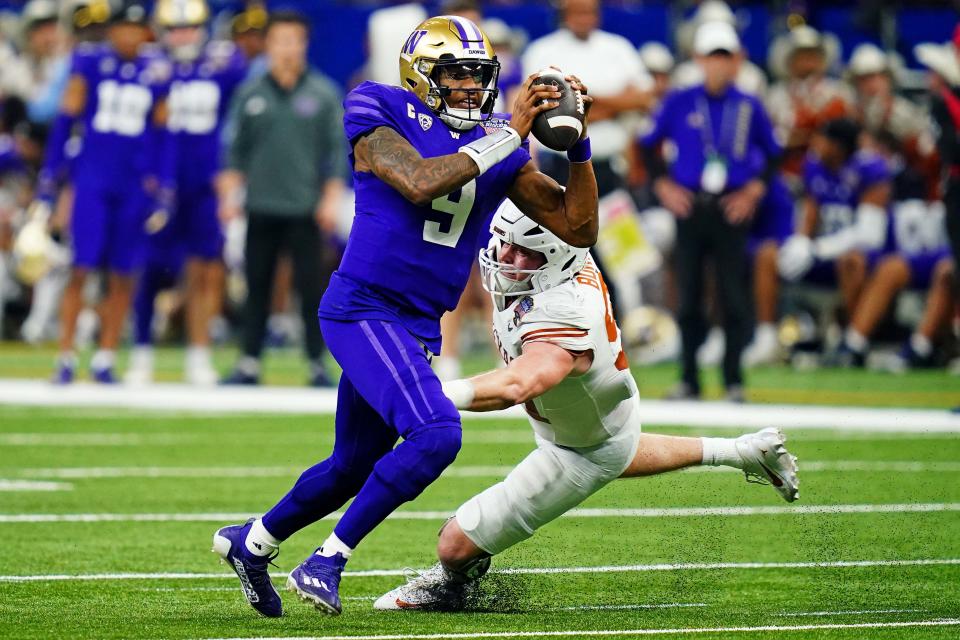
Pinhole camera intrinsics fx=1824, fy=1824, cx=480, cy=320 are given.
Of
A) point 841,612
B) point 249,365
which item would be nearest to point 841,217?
point 249,365

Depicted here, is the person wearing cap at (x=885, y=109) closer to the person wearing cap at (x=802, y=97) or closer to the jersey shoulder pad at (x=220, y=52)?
the person wearing cap at (x=802, y=97)

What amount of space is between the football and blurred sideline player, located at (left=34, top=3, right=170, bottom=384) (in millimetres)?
7753

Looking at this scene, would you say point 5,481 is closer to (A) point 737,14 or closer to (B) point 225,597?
(B) point 225,597

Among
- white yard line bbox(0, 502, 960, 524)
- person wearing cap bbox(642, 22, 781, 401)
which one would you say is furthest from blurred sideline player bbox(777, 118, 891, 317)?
white yard line bbox(0, 502, 960, 524)

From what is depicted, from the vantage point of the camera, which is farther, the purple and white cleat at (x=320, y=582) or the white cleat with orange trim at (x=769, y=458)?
the white cleat with orange trim at (x=769, y=458)

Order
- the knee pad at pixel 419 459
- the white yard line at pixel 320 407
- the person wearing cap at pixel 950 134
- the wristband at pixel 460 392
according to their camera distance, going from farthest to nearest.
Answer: the person wearing cap at pixel 950 134, the white yard line at pixel 320 407, the wristband at pixel 460 392, the knee pad at pixel 419 459

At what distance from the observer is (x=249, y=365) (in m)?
12.8

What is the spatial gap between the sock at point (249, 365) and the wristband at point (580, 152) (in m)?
7.58

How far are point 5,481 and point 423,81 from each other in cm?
391

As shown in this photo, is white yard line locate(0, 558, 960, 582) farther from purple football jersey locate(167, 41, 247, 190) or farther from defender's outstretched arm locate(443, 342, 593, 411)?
purple football jersey locate(167, 41, 247, 190)

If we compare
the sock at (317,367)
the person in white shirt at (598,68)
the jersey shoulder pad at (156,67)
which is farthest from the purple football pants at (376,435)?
the jersey shoulder pad at (156,67)

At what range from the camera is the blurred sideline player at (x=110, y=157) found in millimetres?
12617

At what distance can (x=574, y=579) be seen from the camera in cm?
601

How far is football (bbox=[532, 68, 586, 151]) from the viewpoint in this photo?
17.3 ft
